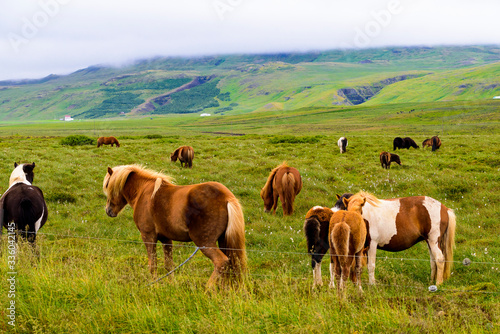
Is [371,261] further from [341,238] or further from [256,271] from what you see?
[256,271]

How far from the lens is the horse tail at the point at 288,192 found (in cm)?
1338

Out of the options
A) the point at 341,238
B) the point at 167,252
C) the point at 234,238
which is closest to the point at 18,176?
the point at 167,252

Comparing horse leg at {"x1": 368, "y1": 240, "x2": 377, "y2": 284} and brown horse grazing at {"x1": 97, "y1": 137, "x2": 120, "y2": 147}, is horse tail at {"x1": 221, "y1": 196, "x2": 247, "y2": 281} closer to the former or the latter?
horse leg at {"x1": 368, "y1": 240, "x2": 377, "y2": 284}

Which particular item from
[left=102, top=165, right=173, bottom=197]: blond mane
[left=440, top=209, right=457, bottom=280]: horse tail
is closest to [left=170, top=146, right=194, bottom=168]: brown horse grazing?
[left=102, top=165, right=173, bottom=197]: blond mane

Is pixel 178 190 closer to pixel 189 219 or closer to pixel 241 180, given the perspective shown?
pixel 189 219

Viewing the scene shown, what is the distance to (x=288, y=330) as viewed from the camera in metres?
4.54

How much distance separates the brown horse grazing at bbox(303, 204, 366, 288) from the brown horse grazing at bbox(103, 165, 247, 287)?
61.3 inches

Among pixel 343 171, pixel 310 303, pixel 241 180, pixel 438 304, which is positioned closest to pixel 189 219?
pixel 310 303

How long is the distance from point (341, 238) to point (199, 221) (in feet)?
8.70

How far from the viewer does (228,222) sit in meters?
6.71

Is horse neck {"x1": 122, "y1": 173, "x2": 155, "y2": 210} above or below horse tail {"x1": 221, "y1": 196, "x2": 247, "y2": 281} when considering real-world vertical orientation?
above

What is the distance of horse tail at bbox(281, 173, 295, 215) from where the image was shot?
13.4m

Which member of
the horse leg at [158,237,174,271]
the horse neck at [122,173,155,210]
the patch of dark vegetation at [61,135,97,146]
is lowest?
the patch of dark vegetation at [61,135,97,146]

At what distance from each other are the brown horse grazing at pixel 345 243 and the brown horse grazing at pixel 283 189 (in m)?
6.06
